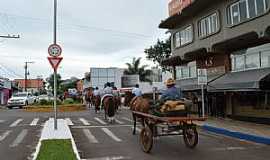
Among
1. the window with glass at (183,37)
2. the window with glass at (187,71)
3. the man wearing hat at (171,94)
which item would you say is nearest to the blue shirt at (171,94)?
the man wearing hat at (171,94)

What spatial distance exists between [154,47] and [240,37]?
141ft

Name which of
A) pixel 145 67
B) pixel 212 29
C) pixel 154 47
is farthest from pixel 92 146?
pixel 145 67

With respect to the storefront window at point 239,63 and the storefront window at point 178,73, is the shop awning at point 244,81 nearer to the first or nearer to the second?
the storefront window at point 239,63

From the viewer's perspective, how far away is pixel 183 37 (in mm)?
30516

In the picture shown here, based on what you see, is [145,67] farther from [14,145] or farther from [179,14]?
[14,145]

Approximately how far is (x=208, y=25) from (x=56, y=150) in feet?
56.5

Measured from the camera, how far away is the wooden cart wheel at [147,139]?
11.5 m

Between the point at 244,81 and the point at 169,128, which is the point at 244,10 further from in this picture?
the point at 169,128

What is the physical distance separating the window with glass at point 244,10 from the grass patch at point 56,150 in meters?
11.8

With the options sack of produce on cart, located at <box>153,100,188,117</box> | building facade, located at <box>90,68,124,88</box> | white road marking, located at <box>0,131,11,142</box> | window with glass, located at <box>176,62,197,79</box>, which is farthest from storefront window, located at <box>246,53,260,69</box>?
Answer: building facade, located at <box>90,68,124,88</box>

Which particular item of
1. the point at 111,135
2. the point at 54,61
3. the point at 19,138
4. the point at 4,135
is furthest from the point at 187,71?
the point at 19,138

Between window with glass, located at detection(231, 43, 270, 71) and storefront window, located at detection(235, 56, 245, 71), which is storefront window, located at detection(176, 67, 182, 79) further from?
storefront window, located at detection(235, 56, 245, 71)

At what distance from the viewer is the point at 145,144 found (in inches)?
465

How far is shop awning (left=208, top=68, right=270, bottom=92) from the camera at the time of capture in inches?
683
